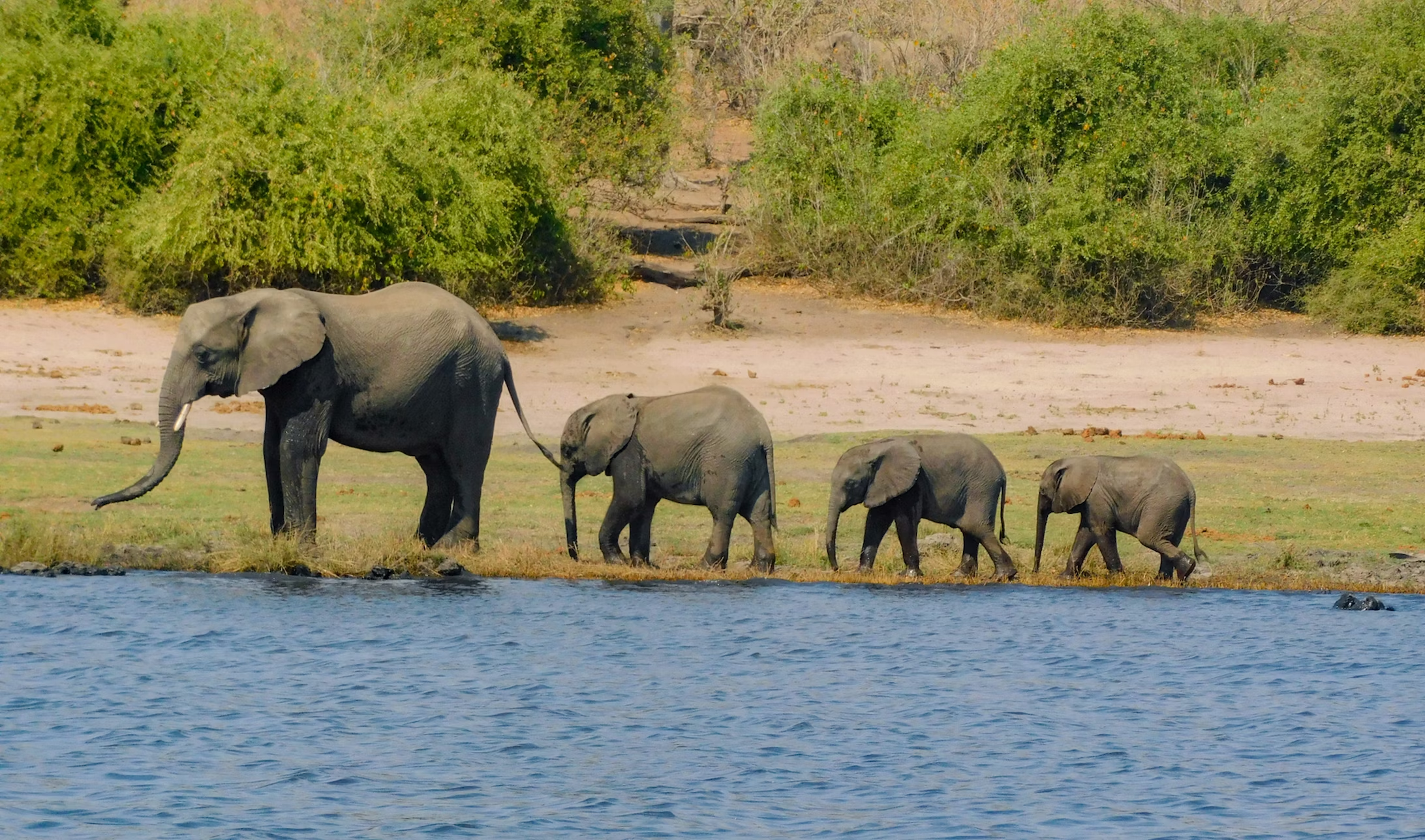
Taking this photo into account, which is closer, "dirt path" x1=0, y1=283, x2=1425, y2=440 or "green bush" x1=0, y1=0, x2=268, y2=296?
"dirt path" x1=0, y1=283, x2=1425, y2=440

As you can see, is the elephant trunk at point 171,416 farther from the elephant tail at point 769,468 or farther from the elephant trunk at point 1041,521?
the elephant trunk at point 1041,521

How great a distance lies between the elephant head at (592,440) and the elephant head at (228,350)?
2.47 meters

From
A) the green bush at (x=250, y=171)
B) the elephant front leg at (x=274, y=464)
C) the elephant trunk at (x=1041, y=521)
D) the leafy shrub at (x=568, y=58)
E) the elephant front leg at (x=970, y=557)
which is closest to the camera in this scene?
the elephant front leg at (x=274, y=464)

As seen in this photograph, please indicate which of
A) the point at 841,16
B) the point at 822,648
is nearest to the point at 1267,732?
the point at 822,648

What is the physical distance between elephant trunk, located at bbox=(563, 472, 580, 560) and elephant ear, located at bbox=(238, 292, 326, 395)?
2614mm

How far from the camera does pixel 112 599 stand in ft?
52.1

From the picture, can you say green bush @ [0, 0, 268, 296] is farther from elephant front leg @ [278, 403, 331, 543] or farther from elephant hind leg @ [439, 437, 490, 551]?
elephant front leg @ [278, 403, 331, 543]

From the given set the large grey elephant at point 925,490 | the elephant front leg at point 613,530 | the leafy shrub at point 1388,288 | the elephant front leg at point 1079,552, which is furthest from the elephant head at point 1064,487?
the leafy shrub at point 1388,288

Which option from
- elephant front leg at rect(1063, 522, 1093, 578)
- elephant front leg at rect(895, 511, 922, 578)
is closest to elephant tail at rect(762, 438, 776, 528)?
elephant front leg at rect(895, 511, 922, 578)

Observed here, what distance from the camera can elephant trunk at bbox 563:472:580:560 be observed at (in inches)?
684

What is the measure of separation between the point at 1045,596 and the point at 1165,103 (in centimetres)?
2108

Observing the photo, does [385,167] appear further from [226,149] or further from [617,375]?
[617,375]

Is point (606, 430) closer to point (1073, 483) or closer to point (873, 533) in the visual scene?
point (873, 533)

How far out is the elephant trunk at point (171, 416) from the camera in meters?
16.3
